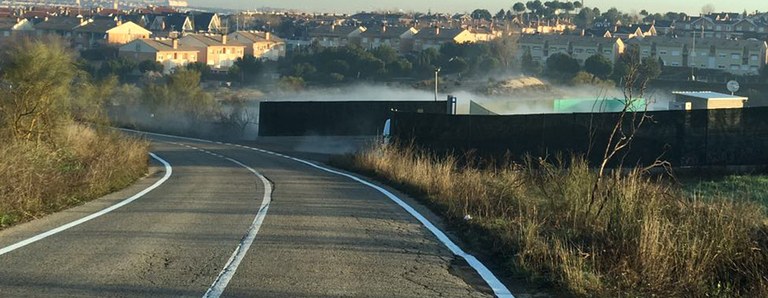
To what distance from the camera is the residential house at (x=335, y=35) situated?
106900mm

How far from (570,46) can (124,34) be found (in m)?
Answer: 57.7

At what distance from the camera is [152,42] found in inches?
3706

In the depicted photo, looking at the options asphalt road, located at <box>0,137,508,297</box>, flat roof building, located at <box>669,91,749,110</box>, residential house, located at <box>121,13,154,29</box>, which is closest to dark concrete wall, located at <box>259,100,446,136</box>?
flat roof building, located at <box>669,91,749,110</box>

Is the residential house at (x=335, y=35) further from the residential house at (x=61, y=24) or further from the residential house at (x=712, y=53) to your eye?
the residential house at (x=712, y=53)

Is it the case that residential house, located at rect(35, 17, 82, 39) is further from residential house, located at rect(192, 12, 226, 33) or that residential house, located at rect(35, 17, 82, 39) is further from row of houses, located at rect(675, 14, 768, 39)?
row of houses, located at rect(675, 14, 768, 39)

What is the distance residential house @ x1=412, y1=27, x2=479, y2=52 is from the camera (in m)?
99.5

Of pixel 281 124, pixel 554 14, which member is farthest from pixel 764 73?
pixel 554 14

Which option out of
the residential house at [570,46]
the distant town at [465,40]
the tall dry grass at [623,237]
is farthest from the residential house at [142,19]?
the tall dry grass at [623,237]

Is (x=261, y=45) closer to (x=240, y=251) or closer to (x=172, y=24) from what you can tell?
(x=172, y=24)

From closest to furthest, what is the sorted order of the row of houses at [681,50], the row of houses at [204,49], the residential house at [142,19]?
the row of houses at [681,50] → the row of houses at [204,49] → the residential house at [142,19]

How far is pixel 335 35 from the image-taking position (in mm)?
112500

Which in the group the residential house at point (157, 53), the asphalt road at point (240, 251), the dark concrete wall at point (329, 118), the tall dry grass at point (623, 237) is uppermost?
the residential house at point (157, 53)

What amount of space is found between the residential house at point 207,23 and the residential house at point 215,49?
1446 inches

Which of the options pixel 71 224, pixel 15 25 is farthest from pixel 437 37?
pixel 71 224
